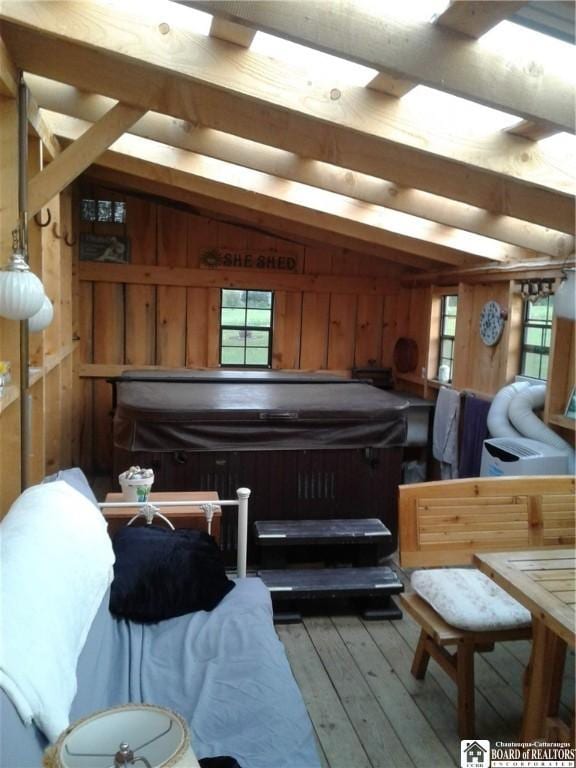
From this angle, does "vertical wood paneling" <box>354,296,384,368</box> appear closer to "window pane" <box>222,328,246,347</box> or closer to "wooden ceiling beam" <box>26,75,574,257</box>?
"window pane" <box>222,328,246,347</box>

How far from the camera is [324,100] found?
2.49 m

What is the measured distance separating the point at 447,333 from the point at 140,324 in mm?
3198

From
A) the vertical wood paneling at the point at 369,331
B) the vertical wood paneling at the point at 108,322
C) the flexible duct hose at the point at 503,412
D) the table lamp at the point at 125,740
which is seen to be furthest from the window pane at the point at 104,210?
the table lamp at the point at 125,740

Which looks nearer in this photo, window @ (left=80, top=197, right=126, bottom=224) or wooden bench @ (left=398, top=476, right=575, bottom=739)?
wooden bench @ (left=398, top=476, right=575, bottom=739)

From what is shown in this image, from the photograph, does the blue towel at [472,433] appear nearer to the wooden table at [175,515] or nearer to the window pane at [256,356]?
the window pane at [256,356]

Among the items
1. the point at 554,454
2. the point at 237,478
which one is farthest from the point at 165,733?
the point at 554,454

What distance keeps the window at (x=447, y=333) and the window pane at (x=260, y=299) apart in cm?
186

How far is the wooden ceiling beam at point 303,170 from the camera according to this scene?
11.8 feet

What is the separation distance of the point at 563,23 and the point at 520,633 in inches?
→ 87.1

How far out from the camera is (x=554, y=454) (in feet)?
13.1

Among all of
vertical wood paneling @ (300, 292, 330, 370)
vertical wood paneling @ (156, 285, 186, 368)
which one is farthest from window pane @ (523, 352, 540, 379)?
vertical wood paneling @ (156, 285, 186, 368)

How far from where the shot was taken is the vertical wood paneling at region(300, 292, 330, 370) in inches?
268

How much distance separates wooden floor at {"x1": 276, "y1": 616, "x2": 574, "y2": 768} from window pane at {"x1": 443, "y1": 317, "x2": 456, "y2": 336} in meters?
3.35

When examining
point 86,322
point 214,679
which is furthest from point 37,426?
point 86,322
